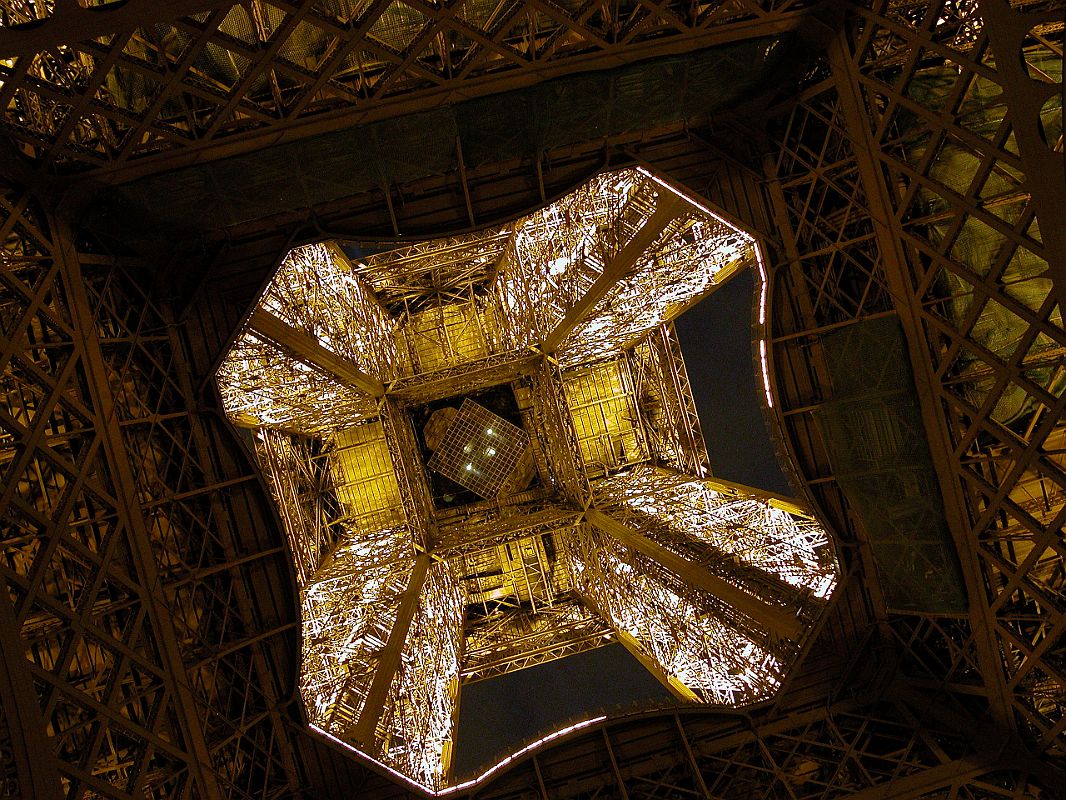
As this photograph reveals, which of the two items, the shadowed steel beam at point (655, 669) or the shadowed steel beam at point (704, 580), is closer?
the shadowed steel beam at point (704, 580)

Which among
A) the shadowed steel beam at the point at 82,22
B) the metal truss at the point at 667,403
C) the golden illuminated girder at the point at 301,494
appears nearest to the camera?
the shadowed steel beam at the point at 82,22

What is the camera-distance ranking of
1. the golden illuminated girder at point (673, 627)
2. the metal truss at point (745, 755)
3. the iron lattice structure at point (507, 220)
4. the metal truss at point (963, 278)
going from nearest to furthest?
1. the iron lattice structure at point (507, 220)
2. the metal truss at point (963, 278)
3. the metal truss at point (745, 755)
4. the golden illuminated girder at point (673, 627)

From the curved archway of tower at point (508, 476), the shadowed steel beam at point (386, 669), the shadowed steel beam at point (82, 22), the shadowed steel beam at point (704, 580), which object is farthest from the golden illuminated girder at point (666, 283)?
the shadowed steel beam at point (82, 22)

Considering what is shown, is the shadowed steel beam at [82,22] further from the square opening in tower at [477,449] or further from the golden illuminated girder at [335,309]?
the square opening in tower at [477,449]

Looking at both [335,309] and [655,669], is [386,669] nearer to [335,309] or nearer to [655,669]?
[655,669]

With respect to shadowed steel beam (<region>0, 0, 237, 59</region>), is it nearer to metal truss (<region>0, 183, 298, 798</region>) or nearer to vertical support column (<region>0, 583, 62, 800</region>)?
metal truss (<region>0, 183, 298, 798</region>)

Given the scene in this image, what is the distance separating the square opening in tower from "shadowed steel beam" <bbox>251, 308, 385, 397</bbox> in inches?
137

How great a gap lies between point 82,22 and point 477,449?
512 inches

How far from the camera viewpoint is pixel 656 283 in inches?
500

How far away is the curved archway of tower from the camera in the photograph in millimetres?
10852

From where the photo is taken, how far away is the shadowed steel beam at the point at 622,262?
1002 cm

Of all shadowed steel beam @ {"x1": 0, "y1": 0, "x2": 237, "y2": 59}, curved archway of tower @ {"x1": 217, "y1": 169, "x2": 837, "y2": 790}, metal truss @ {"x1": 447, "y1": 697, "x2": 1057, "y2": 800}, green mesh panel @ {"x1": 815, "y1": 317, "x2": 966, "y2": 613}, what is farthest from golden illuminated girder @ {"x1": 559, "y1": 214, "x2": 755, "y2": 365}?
metal truss @ {"x1": 447, "y1": 697, "x2": 1057, "y2": 800}

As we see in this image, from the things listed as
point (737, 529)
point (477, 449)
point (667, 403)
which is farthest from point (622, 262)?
point (477, 449)

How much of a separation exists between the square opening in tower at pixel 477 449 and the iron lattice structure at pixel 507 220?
7824 millimetres
